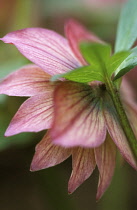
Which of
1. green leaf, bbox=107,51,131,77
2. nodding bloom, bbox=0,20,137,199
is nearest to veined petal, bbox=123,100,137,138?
nodding bloom, bbox=0,20,137,199

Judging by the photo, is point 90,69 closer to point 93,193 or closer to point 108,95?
point 108,95

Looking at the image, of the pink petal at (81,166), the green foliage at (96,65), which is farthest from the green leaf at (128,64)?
the pink petal at (81,166)

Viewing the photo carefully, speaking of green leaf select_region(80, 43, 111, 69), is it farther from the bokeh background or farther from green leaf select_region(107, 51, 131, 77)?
the bokeh background

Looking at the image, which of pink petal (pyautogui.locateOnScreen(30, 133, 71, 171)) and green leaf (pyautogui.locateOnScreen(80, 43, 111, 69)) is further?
pink petal (pyautogui.locateOnScreen(30, 133, 71, 171))

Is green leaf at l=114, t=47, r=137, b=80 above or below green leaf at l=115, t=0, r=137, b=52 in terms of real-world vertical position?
below

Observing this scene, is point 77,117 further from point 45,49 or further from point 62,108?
point 45,49

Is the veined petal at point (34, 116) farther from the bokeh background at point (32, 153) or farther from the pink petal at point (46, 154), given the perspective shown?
the bokeh background at point (32, 153)
